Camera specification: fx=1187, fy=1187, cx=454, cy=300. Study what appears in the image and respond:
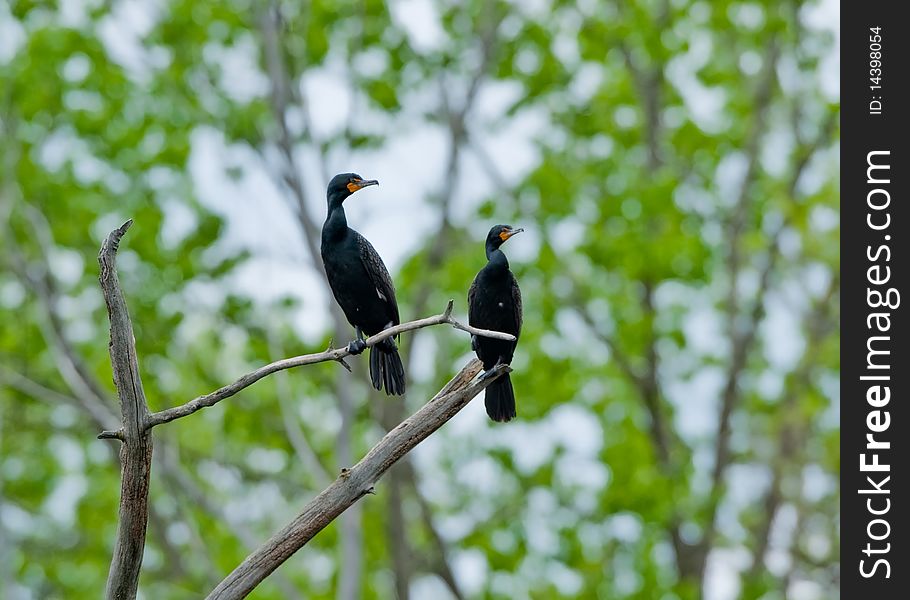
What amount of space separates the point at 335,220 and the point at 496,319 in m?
0.99

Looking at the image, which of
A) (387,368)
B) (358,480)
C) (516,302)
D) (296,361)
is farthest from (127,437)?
(516,302)

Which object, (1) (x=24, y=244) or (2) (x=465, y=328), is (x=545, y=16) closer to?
(1) (x=24, y=244)

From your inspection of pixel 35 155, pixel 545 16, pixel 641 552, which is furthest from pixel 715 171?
pixel 35 155

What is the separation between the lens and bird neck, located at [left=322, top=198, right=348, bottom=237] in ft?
18.9

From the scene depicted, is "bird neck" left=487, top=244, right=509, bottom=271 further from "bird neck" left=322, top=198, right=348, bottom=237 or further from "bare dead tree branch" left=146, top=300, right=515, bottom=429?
"bird neck" left=322, top=198, right=348, bottom=237

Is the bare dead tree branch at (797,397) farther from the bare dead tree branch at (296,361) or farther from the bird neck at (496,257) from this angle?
the bare dead tree branch at (296,361)

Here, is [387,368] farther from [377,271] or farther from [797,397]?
[797,397]

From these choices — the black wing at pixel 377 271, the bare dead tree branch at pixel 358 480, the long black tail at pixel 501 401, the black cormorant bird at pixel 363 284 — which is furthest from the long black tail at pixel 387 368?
the long black tail at pixel 501 401

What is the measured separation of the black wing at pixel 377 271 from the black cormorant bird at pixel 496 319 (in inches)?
17.2

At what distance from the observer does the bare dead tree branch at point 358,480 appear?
5.66 metres

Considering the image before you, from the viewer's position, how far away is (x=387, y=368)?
239 inches

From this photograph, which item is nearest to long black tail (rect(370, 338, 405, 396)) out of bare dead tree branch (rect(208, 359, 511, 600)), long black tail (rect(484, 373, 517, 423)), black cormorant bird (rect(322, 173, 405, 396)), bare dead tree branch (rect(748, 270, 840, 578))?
black cormorant bird (rect(322, 173, 405, 396))
